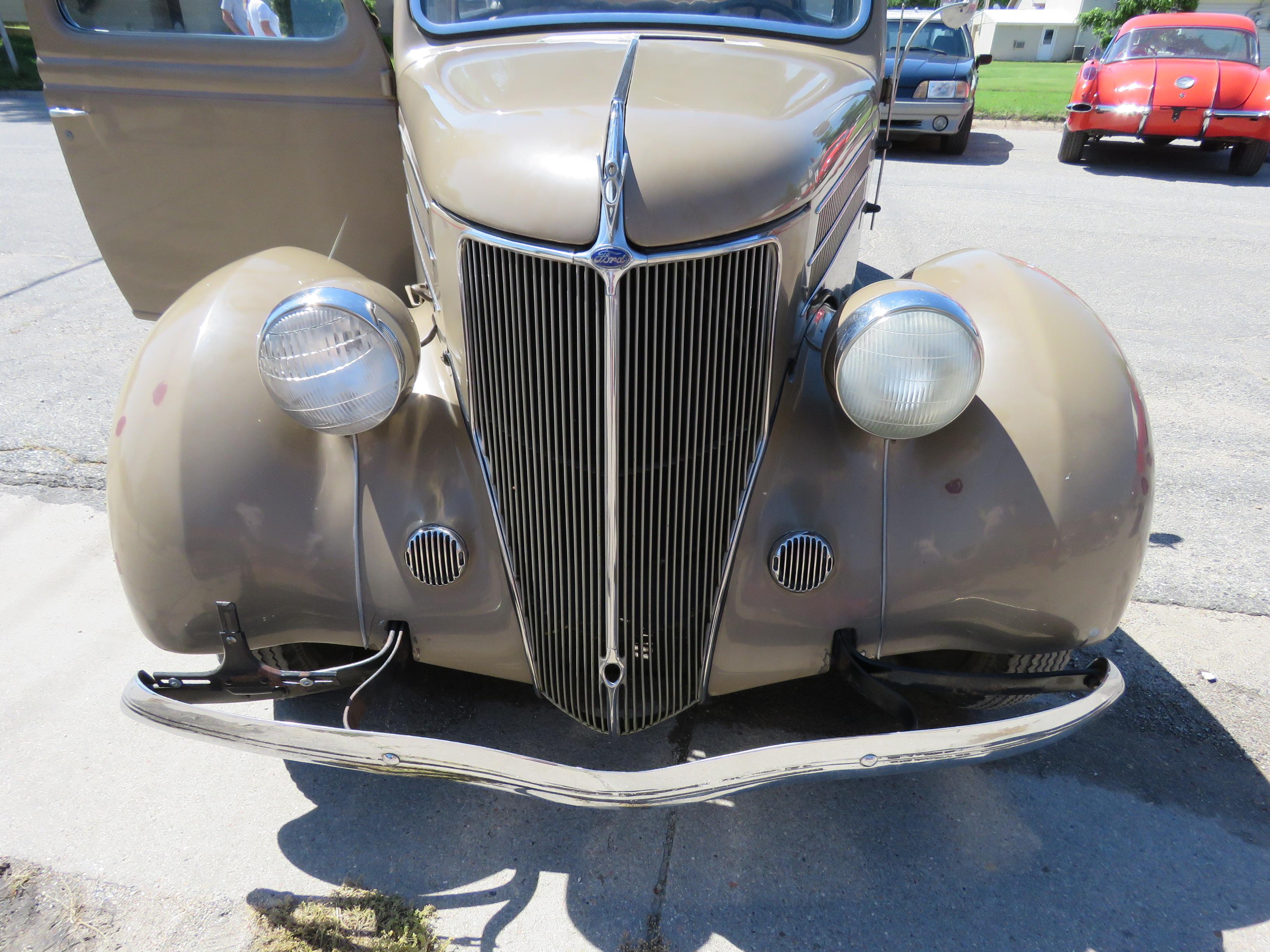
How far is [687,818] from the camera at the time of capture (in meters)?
2.32

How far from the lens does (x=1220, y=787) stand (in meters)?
2.40

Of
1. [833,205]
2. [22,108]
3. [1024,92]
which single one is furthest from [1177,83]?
[22,108]

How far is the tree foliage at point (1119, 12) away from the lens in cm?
2808

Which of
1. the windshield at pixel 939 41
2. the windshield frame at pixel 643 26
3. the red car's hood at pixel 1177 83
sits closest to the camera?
the windshield frame at pixel 643 26

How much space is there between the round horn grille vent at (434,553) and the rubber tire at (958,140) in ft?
35.0

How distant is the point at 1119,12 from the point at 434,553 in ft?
119

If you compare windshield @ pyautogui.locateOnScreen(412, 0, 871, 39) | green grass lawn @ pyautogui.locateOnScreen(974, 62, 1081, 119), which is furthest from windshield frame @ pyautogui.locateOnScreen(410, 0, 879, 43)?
green grass lawn @ pyautogui.locateOnScreen(974, 62, 1081, 119)

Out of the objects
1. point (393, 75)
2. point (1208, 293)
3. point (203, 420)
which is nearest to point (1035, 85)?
point (1208, 293)

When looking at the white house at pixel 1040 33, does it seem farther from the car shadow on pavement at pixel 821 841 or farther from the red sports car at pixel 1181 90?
the car shadow on pavement at pixel 821 841

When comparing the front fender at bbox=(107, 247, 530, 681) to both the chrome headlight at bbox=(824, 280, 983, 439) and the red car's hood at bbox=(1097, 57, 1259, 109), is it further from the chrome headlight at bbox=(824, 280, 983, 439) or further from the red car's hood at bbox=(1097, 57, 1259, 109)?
the red car's hood at bbox=(1097, 57, 1259, 109)

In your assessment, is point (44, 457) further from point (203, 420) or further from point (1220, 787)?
point (1220, 787)

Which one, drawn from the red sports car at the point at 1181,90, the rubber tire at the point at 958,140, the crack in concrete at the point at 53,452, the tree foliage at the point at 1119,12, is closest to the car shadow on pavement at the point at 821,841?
the crack in concrete at the point at 53,452

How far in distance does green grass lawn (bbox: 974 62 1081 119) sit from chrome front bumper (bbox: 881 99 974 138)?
5.70 feet

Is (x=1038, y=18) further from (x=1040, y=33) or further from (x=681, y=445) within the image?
(x=681, y=445)
